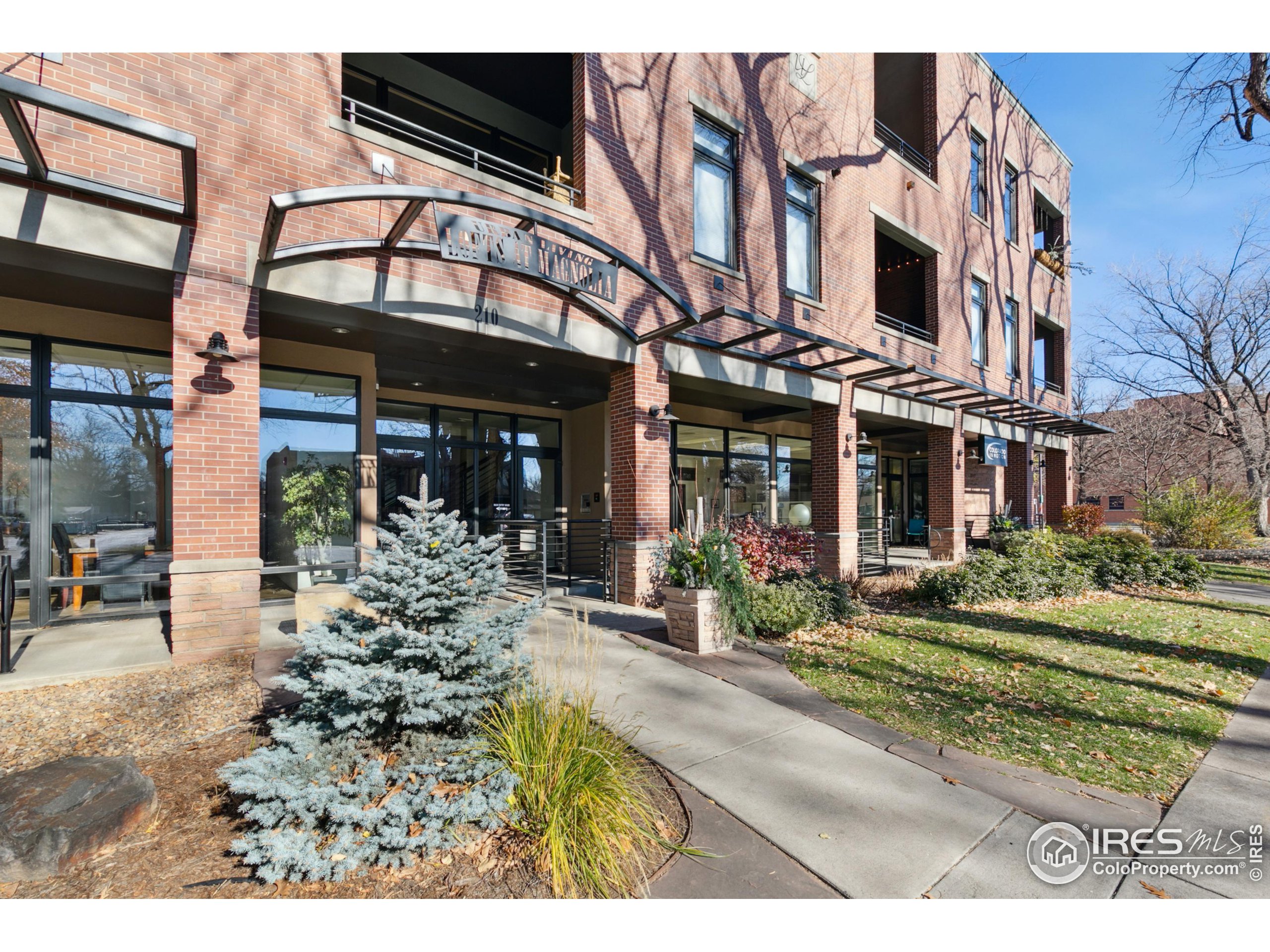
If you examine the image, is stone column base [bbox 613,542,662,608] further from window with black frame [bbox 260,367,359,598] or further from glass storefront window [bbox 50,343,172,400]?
glass storefront window [bbox 50,343,172,400]

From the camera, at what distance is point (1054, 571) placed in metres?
10.8

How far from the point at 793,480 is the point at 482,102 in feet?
38.8

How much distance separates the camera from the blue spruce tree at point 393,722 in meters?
2.58

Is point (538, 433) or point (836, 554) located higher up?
point (538, 433)

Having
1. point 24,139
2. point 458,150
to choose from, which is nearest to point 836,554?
point 458,150

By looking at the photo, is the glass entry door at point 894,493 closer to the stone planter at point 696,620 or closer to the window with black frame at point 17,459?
the stone planter at point 696,620

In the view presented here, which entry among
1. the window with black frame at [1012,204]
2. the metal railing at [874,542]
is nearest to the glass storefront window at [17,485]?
the metal railing at [874,542]

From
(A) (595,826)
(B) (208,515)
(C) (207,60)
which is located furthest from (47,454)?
(A) (595,826)

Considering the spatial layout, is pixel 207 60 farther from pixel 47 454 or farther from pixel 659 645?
pixel 659 645

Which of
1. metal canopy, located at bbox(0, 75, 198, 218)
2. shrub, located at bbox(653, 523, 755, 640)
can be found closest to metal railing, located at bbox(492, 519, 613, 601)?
shrub, located at bbox(653, 523, 755, 640)

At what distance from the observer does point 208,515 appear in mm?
5465

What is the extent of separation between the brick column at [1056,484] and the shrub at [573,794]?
23.1 metres

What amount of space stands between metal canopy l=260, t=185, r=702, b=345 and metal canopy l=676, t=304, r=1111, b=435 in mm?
→ 1770

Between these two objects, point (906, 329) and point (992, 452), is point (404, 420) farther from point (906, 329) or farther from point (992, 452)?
point (992, 452)
